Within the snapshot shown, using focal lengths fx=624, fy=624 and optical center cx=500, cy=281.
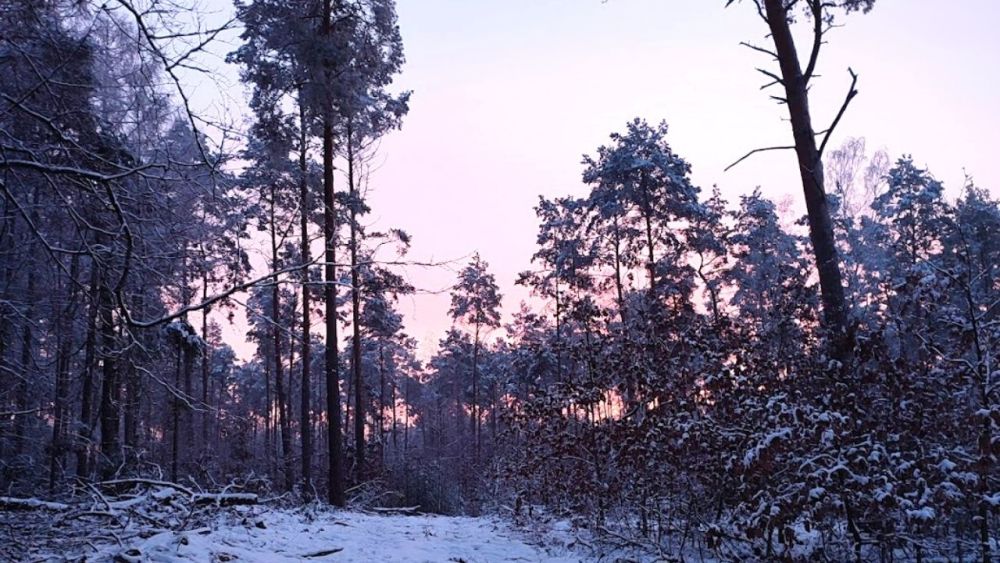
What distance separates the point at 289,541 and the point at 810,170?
24.1 feet

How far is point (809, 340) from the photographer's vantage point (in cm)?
845

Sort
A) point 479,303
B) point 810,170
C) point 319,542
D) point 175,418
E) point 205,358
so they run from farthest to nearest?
point 479,303, point 205,358, point 175,418, point 319,542, point 810,170

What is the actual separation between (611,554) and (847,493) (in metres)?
3.57

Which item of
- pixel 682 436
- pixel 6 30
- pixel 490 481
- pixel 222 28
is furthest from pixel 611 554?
pixel 490 481

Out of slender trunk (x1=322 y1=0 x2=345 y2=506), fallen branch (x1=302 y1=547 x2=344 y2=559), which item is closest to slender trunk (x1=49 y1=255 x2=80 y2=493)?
fallen branch (x1=302 y1=547 x2=344 y2=559)

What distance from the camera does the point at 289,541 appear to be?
750cm

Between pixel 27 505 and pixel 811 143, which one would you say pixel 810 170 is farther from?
pixel 27 505

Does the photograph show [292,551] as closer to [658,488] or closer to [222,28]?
[658,488]

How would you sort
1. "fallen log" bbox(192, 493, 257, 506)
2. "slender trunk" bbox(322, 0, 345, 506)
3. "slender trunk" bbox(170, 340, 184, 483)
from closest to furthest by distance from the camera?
"fallen log" bbox(192, 493, 257, 506) → "slender trunk" bbox(170, 340, 184, 483) → "slender trunk" bbox(322, 0, 345, 506)

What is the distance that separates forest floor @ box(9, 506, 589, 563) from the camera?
5.32 meters

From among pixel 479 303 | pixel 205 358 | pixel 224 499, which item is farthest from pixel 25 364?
pixel 479 303

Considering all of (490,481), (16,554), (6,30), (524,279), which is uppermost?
(524,279)

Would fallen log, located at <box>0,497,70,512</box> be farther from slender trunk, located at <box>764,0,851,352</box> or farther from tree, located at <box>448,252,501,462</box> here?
→ tree, located at <box>448,252,501,462</box>

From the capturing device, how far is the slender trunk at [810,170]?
6594mm
